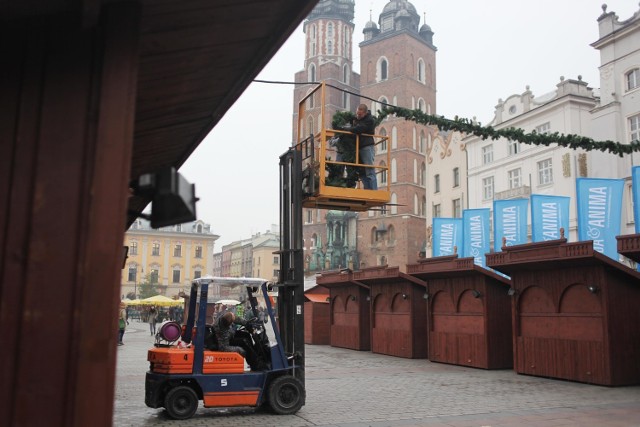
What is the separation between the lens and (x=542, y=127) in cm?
4016

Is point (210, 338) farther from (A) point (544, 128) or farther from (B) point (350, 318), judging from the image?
(A) point (544, 128)

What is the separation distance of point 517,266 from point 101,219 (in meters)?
14.9

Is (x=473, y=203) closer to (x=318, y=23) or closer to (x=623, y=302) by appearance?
(x=623, y=302)

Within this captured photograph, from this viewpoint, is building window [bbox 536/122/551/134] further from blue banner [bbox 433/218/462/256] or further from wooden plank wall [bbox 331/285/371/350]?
wooden plank wall [bbox 331/285/371/350]

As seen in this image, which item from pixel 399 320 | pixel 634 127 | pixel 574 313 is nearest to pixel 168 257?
pixel 634 127

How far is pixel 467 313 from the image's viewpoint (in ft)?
63.3

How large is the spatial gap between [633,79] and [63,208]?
3531 cm

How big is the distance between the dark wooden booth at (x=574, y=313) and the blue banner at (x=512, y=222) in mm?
10742

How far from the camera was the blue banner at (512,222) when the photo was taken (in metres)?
27.5

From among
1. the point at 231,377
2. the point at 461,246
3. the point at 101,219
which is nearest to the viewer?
the point at 101,219

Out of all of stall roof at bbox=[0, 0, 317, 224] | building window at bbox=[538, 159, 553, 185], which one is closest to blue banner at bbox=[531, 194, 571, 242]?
building window at bbox=[538, 159, 553, 185]

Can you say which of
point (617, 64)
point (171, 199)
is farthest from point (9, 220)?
point (617, 64)

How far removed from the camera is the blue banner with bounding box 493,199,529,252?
27453 millimetres

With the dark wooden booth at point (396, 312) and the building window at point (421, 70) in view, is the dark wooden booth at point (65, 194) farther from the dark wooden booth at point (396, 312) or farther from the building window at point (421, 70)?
the building window at point (421, 70)
